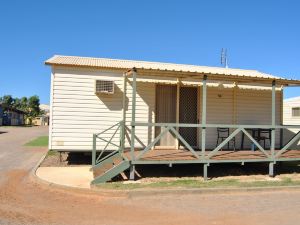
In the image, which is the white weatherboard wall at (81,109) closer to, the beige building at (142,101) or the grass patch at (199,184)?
the beige building at (142,101)

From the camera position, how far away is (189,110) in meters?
12.2

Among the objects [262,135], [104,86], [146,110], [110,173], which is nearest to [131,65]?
[104,86]

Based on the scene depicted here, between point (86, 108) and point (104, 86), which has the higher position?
point (104, 86)

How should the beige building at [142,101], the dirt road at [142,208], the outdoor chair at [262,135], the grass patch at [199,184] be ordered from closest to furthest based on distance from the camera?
the dirt road at [142,208] < the grass patch at [199,184] < the beige building at [142,101] < the outdoor chair at [262,135]

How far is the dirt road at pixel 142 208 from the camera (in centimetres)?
610

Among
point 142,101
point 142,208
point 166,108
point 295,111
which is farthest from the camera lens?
point 295,111

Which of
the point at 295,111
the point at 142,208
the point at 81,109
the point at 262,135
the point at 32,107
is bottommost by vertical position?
the point at 142,208

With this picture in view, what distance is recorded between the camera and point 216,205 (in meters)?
7.17

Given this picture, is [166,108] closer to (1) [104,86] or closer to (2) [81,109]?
(1) [104,86]

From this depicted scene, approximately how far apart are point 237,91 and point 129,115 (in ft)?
12.5

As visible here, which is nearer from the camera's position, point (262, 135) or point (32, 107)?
point (262, 135)

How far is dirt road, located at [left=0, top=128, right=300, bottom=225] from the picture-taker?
6.10 meters

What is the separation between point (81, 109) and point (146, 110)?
2.02 m

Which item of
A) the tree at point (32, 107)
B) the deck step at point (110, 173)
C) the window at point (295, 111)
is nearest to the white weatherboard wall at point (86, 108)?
the deck step at point (110, 173)
